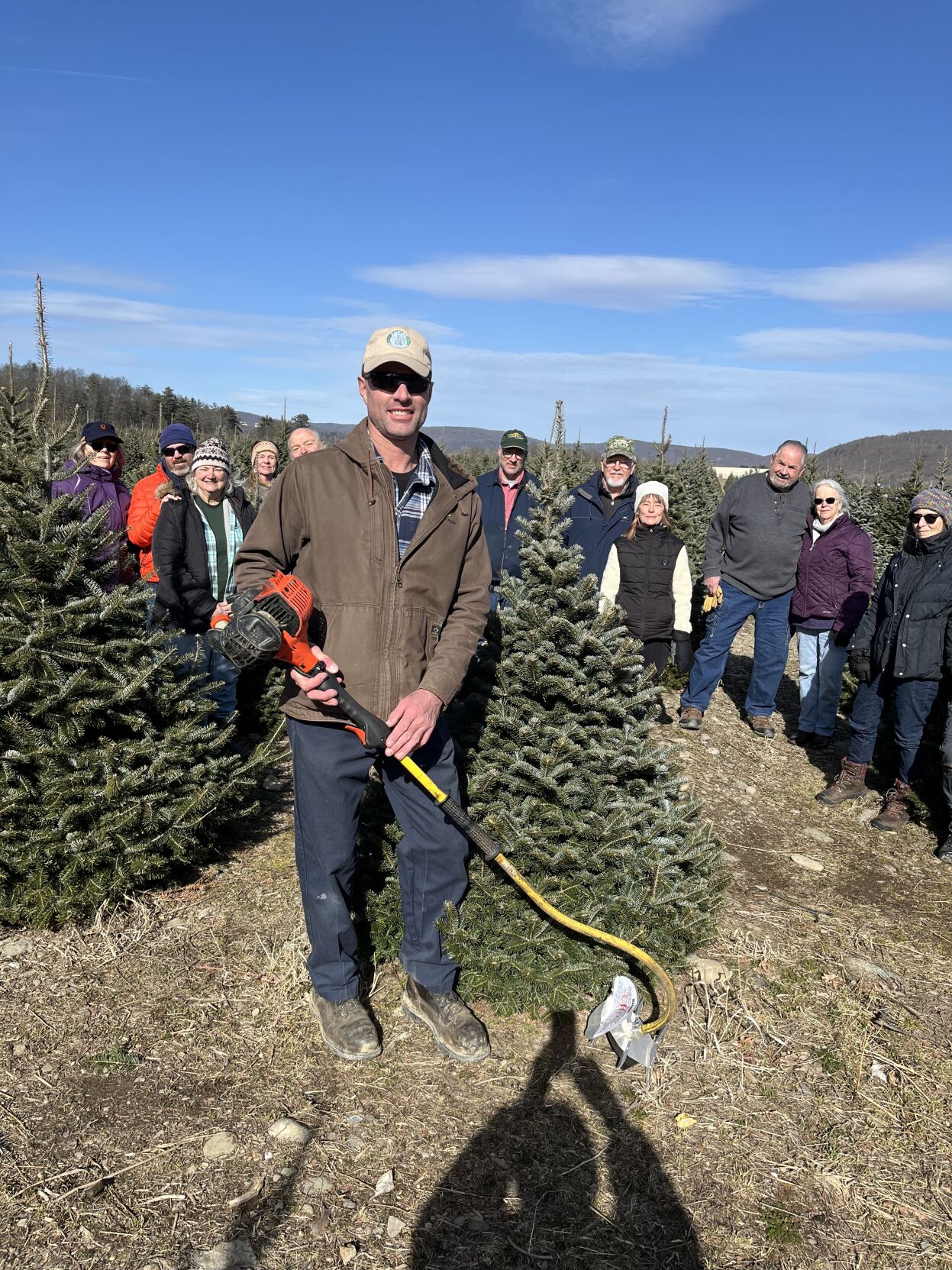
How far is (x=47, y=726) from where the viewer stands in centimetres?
414

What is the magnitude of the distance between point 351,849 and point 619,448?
4.87 m

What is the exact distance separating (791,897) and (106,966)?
13.9 ft

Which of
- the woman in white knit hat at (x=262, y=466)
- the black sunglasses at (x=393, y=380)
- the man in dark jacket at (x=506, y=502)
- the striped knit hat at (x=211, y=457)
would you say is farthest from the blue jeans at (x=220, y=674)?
the black sunglasses at (x=393, y=380)

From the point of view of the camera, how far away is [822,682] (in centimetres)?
806

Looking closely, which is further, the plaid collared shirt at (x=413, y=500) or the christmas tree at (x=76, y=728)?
the christmas tree at (x=76, y=728)

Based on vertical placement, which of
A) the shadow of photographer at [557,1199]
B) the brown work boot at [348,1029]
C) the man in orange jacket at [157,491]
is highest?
the man in orange jacket at [157,491]

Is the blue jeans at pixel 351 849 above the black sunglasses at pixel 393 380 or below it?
below

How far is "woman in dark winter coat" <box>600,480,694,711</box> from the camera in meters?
7.02

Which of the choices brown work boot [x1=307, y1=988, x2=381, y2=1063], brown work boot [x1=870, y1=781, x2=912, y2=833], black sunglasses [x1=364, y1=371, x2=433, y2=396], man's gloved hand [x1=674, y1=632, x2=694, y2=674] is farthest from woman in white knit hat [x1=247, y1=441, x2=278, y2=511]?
brown work boot [x1=870, y1=781, x2=912, y2=833]

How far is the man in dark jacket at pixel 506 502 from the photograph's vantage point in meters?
7.10

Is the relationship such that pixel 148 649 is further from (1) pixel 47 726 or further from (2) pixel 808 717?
(2) pixel 808 717

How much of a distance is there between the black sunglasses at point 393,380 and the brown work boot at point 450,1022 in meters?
2.73

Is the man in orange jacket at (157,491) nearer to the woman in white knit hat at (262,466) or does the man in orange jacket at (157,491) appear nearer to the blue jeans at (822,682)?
the woman in white knit hat at (262,466)

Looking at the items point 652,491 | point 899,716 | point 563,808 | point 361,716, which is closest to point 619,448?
point 652,491
